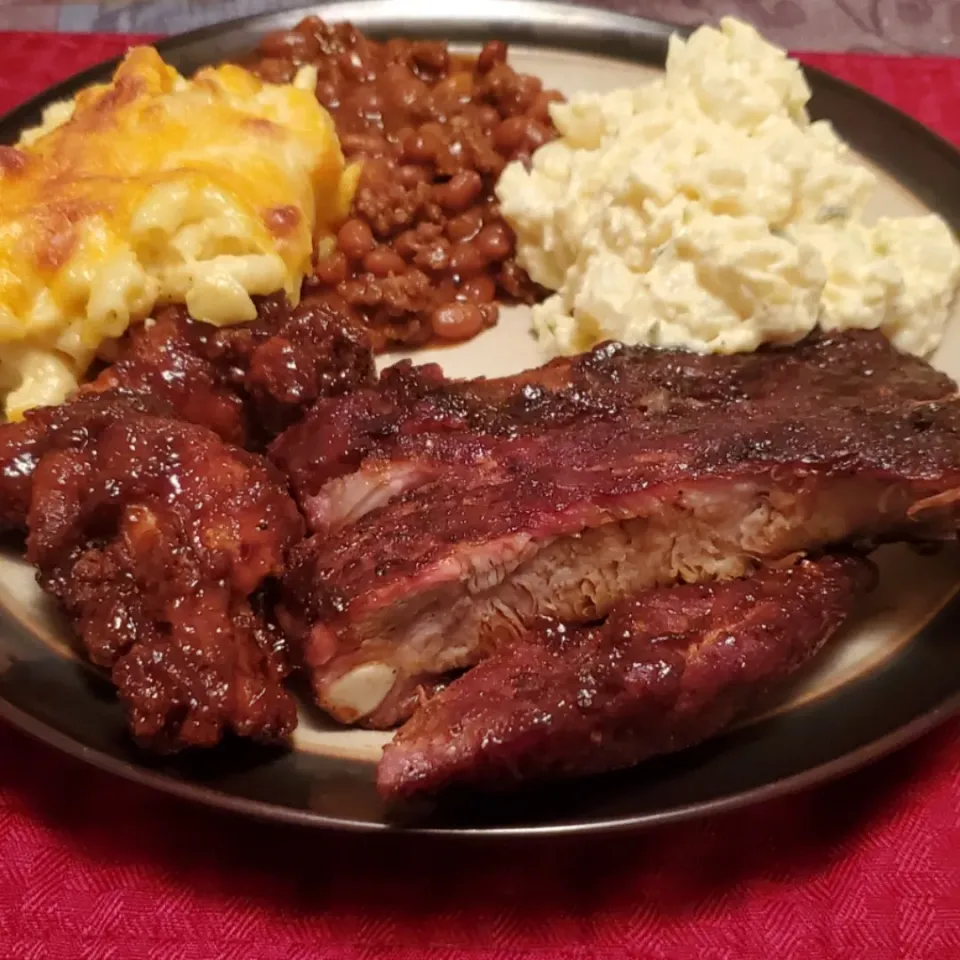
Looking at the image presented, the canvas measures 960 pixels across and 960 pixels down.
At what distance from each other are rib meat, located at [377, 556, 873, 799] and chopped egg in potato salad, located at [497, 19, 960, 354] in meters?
1.12

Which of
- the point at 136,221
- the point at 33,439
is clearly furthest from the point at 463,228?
the point at 33,439

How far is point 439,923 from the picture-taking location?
2488 millimetres

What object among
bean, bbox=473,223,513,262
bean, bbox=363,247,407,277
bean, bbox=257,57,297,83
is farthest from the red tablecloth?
bean, bbox=257,57,297,83

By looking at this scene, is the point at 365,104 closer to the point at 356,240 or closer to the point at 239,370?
the point at 356,240

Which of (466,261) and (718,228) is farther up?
(718,228)

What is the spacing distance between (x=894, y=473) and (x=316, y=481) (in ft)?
5.28

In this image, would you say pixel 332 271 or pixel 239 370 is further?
pixel 332 271

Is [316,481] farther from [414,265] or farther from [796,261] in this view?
Answer: [796,261]

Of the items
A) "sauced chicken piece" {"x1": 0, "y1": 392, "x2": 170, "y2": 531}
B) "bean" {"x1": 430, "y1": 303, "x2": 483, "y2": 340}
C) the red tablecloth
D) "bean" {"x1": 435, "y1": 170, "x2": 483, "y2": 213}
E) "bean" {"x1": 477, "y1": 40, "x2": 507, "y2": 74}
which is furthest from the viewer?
"bean" {"x1": 477, "y1": 40, "x2": 507, "y2": 74}

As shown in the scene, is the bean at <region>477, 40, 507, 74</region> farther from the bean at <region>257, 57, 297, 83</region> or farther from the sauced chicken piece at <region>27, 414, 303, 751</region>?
the sauced chicken piece at <region>27, 414, 303, 751</region>

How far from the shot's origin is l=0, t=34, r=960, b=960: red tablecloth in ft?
8.04

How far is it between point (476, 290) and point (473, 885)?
2340mm

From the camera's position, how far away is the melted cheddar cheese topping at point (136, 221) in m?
3.22

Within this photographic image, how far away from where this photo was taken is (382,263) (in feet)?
12.9
